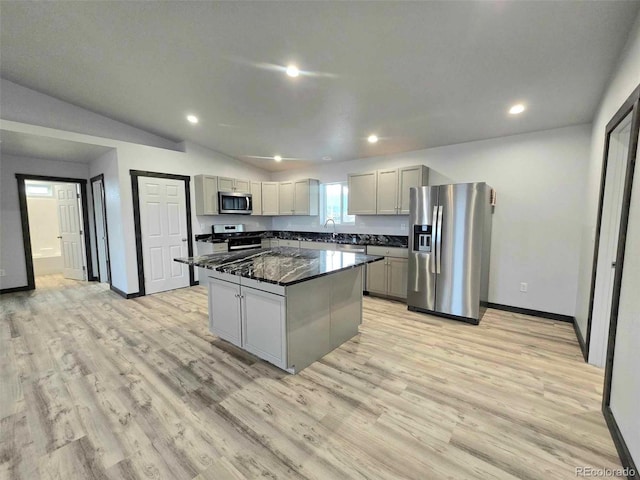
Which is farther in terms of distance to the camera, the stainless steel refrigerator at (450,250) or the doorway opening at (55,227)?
the doorway opening at (55,227)

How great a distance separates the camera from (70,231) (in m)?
5.69

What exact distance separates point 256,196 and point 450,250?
4192 millimetres

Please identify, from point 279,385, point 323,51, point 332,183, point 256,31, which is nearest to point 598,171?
point 323,51

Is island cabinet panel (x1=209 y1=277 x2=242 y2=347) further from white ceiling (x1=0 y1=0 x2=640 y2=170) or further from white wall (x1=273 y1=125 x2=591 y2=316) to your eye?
white wall (x1=273 y1=125 x2=591 y2=316)

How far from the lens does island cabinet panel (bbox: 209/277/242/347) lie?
2568 millimetres

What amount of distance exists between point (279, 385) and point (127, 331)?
222 cm

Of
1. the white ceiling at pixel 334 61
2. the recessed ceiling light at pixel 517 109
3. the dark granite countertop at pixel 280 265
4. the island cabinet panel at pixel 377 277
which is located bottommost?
the island cabinet panel at pixel 377 277

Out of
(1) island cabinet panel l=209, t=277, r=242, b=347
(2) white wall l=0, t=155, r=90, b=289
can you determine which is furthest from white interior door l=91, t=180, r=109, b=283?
(1) island cabinet panel l=209, t=277, r=242, b=347

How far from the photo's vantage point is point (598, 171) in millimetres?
2553

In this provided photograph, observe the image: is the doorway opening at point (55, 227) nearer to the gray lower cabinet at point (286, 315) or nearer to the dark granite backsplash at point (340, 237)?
the dark granite backsplash at point (340, 237)

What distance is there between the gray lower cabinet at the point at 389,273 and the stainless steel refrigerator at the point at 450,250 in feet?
1.11

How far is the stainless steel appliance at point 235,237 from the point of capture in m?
5.51

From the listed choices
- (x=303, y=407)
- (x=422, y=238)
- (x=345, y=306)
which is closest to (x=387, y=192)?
(x=422, y=238)

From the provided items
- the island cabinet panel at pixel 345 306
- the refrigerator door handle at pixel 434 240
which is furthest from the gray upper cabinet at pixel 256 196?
the refrigerator door handle at pixel 434 240
